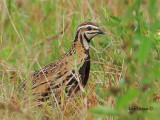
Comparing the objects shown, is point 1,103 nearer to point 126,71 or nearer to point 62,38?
point 126,71

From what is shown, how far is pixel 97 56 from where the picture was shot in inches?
214

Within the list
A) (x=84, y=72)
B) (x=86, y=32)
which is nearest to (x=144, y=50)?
(x=84, y=72)

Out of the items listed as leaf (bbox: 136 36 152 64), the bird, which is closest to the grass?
leaf (bbox: 136 36 152 64)

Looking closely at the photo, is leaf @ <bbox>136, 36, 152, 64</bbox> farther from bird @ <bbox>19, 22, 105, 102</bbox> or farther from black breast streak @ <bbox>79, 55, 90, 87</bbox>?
black breast streak @ <bbox>79, 55, 90, 87</bbox>

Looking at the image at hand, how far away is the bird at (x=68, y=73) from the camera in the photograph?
15.0 feet

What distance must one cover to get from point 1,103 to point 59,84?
0.63 metres

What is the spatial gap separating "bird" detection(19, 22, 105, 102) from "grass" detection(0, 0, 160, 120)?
128mm

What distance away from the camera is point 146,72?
315cm

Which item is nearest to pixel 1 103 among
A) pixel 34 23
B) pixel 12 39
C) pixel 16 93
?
pixel 16 93

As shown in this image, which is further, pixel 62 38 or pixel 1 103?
pixel 62 38

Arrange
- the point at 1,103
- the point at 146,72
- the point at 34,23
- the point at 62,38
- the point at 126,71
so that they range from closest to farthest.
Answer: the point at 146,72, the point at 1,103, the point at 126,71, the point at 62,38, the point at 34,23

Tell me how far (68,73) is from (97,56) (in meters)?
0.84

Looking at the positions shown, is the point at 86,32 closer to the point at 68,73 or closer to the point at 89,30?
the point at 89,30

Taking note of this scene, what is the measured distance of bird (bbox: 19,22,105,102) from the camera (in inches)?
179
